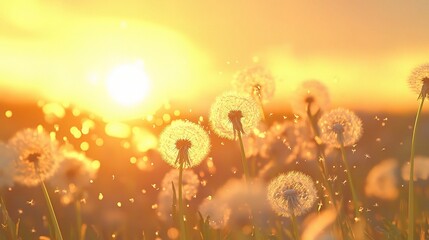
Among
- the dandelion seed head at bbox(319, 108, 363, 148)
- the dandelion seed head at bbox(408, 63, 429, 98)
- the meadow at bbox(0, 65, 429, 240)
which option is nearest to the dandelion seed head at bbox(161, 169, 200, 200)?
the meadow at bbox(0, 65, 429, 240)

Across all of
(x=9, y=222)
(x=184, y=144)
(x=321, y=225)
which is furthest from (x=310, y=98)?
(x=9, y=222)

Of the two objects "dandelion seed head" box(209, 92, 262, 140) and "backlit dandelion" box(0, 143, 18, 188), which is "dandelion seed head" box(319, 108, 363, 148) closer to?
"dandelion seed head" box(209, 92, 262, 140)

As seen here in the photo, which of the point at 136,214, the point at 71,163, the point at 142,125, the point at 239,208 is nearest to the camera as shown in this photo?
the point at 239,208

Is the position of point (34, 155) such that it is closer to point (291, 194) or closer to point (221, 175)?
point (291, 194)

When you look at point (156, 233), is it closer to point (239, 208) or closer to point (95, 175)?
point (239, 208)

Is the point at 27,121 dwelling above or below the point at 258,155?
above

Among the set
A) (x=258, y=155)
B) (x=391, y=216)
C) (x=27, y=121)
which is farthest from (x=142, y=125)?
(x=27, y=121)

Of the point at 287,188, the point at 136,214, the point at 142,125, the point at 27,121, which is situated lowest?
the point at 287,188
